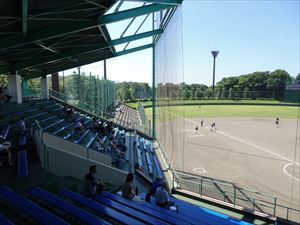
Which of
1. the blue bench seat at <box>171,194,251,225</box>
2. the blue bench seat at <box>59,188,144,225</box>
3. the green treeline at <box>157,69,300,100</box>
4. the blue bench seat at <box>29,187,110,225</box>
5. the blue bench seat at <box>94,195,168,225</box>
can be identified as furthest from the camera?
the green treeline at <box>157,69,300,100</box>

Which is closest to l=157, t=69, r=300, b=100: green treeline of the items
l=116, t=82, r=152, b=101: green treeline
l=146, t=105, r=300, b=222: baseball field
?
l=116, t=82, r=152, b=101: green treeline

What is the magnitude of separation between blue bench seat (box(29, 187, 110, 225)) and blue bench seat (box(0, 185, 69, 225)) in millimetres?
453

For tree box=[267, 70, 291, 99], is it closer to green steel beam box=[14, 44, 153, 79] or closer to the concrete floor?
the concrete floor

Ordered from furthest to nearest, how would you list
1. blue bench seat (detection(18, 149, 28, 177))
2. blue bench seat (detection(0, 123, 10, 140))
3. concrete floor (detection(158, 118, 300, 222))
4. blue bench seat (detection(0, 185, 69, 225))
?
concrete floor (detection(158, 118, 300, 222)), blue bench seat (detection(0, 123, 10, 140)), blue bench seat (detection(18, 149, 28, 177)), blue bench seat (detection(0, 185, 69, 225))

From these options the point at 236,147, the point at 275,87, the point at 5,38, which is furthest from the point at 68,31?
the point at 275,87

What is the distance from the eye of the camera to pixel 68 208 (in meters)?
5.13

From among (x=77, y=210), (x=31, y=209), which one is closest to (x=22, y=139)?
(x=31, y=209)

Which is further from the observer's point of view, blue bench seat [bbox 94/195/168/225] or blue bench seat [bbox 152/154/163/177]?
blue bench seat [bbox 152/154/163/177]

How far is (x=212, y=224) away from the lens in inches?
244

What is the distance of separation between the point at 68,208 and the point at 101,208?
0.72 m

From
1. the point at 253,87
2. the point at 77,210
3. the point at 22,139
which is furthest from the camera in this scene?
the point at 253,87

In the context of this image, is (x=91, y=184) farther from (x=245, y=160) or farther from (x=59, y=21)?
(x=245, y=160)

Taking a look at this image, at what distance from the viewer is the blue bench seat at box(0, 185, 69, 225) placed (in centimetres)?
441

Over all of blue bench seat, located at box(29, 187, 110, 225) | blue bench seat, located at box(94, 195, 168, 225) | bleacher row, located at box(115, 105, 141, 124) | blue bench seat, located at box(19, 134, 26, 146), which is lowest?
bleacher row, located at box(115, 105, 141, 124)
